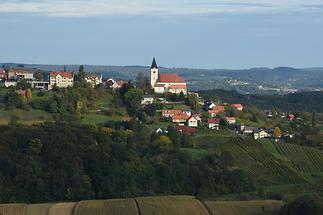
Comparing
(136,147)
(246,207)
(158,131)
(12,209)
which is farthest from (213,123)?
(12,209)

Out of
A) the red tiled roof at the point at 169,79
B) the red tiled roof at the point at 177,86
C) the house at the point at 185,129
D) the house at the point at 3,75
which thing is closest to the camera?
the house at the point at 185,129

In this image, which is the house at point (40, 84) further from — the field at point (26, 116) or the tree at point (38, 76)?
the field at point (26, 116)

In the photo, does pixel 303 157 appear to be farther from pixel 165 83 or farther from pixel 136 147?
pixel 165 83

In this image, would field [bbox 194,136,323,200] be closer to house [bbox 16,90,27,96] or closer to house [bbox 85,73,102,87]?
house [bbox 16,90,27,96]

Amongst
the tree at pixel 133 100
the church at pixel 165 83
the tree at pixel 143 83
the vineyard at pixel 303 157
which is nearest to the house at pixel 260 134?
the vineyard at pixel 303 157

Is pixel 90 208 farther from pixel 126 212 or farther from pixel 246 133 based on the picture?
pixel 246 133

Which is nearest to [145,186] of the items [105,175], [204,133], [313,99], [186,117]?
[105,175]

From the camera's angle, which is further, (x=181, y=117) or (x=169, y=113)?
(x=169, y=113)
